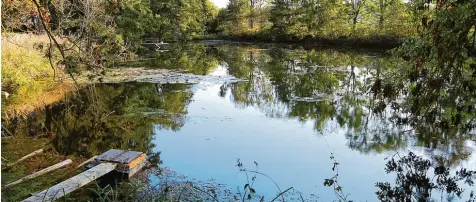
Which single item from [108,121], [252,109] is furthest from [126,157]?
[252,109]

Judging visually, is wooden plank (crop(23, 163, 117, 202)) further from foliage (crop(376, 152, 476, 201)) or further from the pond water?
foliage (crop(376, 152, 476, 201))

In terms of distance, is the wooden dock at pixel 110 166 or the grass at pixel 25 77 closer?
the wooden dock at pixel 110 166

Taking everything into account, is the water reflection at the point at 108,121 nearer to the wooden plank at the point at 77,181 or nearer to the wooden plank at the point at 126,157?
the wooden plank at the point at 126,157

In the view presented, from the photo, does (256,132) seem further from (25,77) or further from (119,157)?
(25,77)

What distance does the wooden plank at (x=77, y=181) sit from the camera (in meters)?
3.74

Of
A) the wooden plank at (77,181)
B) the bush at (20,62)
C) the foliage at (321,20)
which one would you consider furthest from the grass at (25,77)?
the foliage at (321,20)

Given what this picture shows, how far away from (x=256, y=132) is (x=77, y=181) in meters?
3.51

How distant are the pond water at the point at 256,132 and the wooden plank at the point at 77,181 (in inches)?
31.6

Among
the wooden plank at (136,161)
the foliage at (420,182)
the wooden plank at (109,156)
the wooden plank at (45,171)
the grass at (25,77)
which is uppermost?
the grass at (25,77)

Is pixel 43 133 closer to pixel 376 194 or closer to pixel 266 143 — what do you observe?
pixel 266 143

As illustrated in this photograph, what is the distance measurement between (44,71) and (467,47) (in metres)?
10.7

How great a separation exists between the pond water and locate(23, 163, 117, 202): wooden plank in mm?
801

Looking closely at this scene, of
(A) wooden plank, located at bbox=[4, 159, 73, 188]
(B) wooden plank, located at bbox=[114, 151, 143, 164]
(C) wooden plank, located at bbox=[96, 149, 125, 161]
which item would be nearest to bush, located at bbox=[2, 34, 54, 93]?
(A) wooden plank, located at bbox=[4, 159, 73, 188]

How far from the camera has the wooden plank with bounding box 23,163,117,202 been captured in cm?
374
